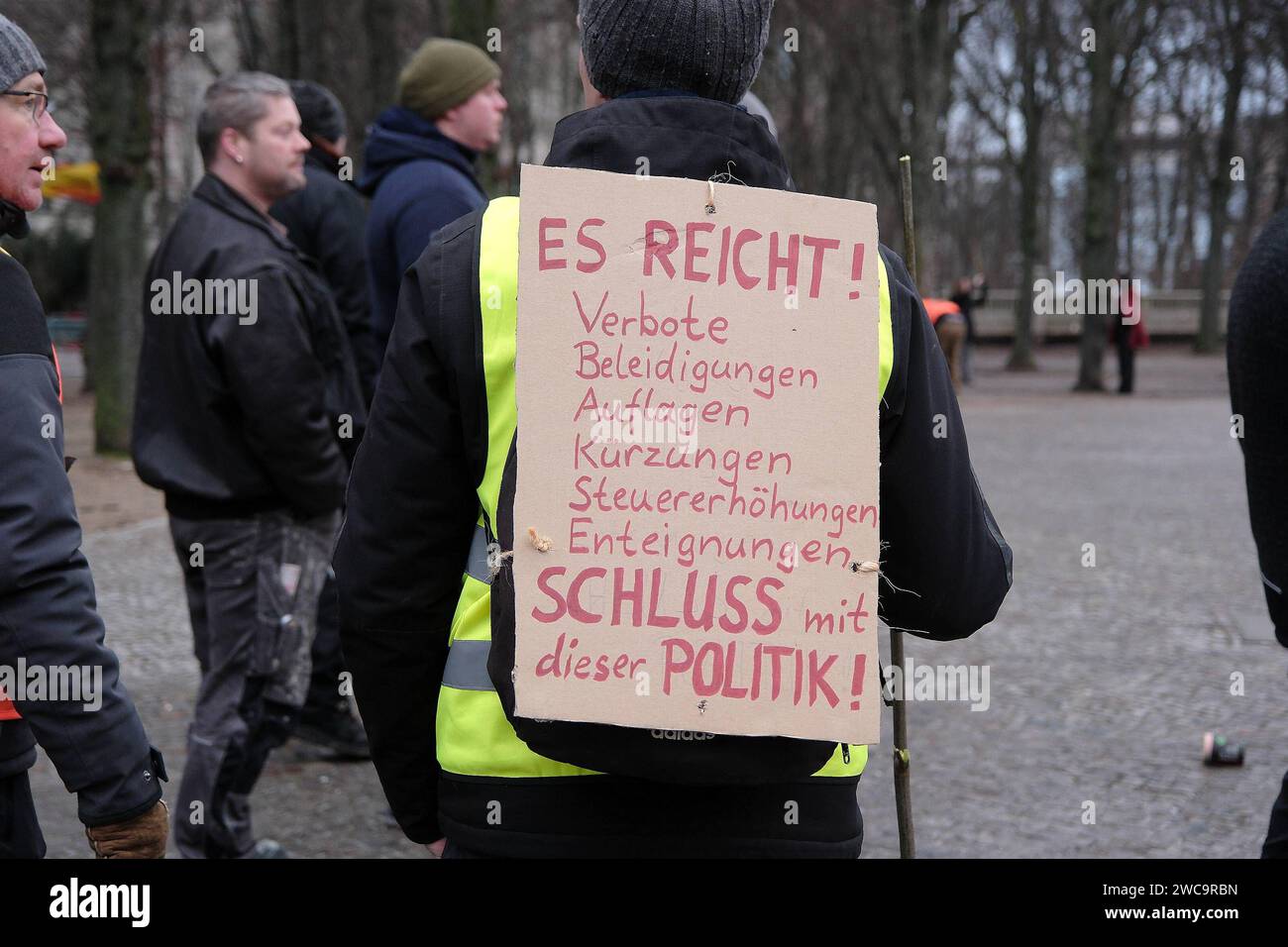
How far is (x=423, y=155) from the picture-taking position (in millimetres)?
4914

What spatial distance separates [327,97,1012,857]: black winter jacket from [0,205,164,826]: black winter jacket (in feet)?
1.40

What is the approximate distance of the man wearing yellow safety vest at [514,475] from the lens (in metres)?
1.96

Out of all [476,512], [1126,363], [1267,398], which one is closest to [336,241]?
[476,512]

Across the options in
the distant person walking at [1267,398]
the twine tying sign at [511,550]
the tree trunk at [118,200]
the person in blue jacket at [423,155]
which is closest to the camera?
the twine tying sign at [511,550]

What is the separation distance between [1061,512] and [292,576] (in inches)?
315

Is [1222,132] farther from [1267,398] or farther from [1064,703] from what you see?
[1267,398]

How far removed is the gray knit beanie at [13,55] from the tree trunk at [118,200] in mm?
11968

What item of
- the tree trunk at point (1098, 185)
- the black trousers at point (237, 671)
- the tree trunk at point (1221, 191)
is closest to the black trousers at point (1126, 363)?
the tree trunk at point (1098, 185)

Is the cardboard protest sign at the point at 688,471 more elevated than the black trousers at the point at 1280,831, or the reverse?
the cardboard protest sign at the point at 688,471

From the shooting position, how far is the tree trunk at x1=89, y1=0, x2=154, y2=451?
46.2ft

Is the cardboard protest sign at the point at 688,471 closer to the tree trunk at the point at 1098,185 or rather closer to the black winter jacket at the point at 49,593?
Answer: the black winter jacket at the point at 49,593

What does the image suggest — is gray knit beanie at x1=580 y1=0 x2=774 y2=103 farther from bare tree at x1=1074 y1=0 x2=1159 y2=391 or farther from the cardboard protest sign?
bare tree at x1=1074 y1=0 x2=1159 y2=391

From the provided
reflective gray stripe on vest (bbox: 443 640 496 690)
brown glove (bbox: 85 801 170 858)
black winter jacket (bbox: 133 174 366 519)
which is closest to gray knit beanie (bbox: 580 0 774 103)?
reflective gray stripe on vest (bbox: 443 640 496 690)
